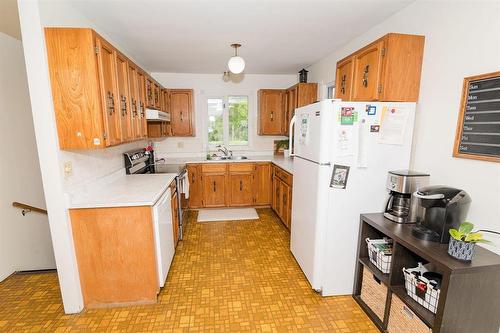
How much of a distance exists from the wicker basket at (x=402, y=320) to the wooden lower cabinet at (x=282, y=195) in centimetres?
171

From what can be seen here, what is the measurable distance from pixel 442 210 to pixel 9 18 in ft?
12.4

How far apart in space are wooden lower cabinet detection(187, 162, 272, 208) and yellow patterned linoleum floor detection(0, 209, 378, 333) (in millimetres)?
1514

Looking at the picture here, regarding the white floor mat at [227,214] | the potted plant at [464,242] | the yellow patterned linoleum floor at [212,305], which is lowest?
the yellow patterned linoleum floor at [212,305]

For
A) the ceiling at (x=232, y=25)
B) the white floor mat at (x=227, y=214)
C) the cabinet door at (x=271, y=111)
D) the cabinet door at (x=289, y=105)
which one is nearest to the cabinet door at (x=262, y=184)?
the white floor mat at (x=227, y=214)

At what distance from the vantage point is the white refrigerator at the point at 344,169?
1.92 metres

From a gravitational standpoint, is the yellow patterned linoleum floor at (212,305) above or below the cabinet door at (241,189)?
below

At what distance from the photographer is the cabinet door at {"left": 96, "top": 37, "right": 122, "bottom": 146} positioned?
6.05 ft

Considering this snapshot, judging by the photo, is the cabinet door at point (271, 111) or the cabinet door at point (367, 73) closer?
the cabinet door at point (367, 73)

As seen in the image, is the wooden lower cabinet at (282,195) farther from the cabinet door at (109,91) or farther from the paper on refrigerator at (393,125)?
the cabinet door at (109,91)

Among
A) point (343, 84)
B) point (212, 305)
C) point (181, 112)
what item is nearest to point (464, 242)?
point (343, 84)

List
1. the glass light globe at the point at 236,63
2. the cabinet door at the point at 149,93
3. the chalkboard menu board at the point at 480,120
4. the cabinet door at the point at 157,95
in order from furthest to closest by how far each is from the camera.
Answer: the cabinet door at the point at 157,95 → the cabinet door at the point at 149,93 → the glass light globe at the point at 236,63 → the chalkboard menu board at the point at 480,120

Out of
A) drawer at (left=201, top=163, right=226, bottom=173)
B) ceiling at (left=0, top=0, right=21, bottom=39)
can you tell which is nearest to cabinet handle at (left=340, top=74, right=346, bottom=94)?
drawer at (left=201, top=163, right=226, bottom=173)

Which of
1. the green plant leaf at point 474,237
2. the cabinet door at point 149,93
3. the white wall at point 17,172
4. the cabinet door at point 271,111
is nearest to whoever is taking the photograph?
the green plant leaf at point 474,237

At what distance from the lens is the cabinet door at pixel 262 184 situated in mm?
4297
